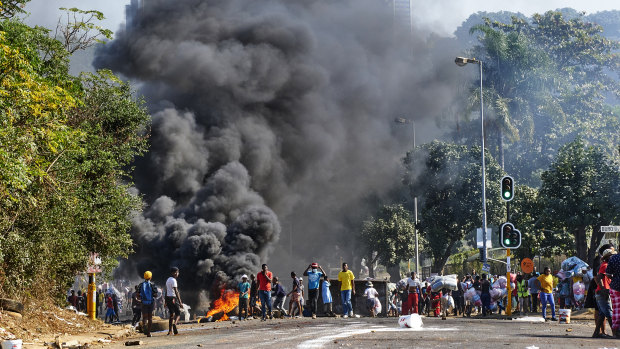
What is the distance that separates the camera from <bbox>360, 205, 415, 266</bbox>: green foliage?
55375mm

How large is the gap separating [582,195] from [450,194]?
12710 millimetres

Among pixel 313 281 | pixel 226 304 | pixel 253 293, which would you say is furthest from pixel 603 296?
pixel 226 304

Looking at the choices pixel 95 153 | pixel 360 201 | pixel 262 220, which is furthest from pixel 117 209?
pixel 360 201

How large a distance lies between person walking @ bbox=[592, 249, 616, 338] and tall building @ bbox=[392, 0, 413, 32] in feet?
177

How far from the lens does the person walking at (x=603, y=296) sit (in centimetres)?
1284

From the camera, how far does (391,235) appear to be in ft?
182

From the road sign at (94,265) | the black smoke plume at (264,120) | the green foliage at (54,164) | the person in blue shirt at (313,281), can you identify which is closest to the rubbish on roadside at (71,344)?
the green foliage at (54,164)

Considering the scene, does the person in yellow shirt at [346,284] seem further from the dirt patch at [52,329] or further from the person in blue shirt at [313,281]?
the dirt patch at [52,329]

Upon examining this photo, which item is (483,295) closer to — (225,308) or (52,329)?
(225,308)

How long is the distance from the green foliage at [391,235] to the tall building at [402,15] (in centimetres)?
1796

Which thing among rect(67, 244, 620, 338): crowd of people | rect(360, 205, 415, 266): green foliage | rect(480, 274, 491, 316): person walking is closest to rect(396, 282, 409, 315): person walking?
rect(67, 244, 620, 338): crowd of people

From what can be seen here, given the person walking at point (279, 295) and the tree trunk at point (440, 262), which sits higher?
the tree trunk at point (440, 262)

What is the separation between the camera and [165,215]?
44750 millimetres

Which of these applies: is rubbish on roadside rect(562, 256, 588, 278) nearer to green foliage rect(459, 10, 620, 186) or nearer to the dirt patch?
the dirt patch
